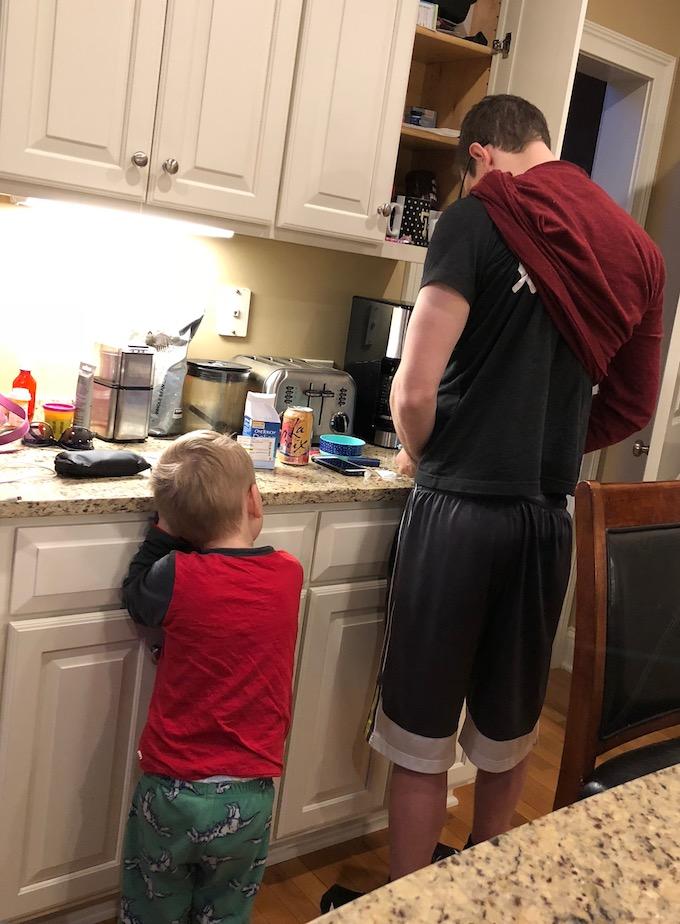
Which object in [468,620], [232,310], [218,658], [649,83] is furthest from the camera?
[649,83]

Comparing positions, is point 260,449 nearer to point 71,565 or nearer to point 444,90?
point 71,565

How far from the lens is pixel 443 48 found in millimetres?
2533

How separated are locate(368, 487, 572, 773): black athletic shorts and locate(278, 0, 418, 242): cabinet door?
79 centimetres

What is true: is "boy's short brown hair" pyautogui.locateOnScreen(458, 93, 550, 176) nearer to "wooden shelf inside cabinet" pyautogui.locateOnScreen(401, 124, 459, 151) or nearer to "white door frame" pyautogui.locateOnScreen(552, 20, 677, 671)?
"wooden shelf inside cabinet" pyautogui.locateOnScreen(401, 124, 459, 151)

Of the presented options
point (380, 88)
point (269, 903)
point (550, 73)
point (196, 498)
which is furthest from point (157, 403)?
point (550, 73)

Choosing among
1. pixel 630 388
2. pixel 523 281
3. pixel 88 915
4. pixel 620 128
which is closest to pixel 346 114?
pixel 523 281

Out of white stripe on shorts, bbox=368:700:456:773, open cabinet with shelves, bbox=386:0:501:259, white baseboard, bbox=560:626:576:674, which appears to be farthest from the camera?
white baseboard, bbox=560:626:576:674

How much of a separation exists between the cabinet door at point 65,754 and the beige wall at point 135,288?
75cm

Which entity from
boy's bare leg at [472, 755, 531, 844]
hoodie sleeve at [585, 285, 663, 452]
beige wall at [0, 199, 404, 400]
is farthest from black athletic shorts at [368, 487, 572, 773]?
beige wall at [0, 199, 404, 400]

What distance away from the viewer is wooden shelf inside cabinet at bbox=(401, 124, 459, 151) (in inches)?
97.5

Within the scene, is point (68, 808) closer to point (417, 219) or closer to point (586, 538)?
point (586, 538)

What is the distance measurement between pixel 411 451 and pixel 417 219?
956mm

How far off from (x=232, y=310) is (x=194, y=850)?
4.58ft

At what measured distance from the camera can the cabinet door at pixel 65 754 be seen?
162 centimetres
